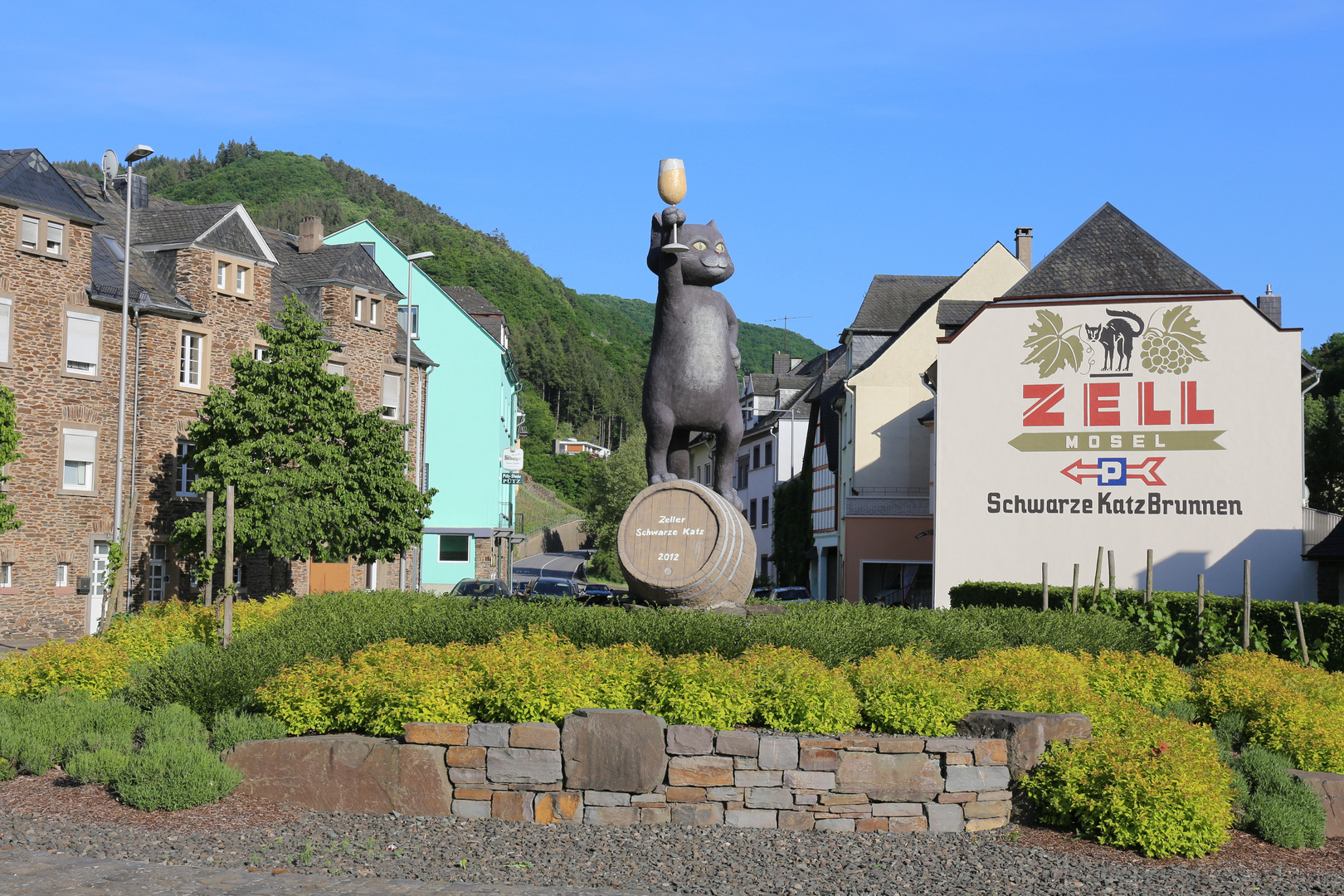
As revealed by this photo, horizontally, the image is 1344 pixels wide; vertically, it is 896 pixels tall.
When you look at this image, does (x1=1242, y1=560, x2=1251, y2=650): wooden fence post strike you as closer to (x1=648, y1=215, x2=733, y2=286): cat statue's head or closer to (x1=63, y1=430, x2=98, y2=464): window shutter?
(x1=648, y1=215, x2=733, y2=286): cat statue's head

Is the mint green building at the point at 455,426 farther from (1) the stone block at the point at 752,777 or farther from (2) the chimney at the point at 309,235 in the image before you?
(1) the stone block at the point at 752,777

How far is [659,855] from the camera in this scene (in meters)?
7.36

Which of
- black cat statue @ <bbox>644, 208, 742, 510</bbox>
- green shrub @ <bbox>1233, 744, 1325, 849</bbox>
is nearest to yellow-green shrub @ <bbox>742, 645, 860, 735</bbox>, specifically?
green shrub @ <bbox>1233, 744, 1325, 849</bbox>

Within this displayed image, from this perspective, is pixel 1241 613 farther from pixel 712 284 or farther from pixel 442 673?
pixel 442 673

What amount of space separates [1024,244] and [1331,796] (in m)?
38.7

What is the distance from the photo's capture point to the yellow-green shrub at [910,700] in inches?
338

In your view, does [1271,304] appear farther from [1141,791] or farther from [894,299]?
[1141,791]

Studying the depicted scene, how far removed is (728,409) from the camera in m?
13.8

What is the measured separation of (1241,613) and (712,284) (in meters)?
9.13

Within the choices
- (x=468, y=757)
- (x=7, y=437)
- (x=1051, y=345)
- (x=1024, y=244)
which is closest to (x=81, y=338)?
(x=7, y=437)

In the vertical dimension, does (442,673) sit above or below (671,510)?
below

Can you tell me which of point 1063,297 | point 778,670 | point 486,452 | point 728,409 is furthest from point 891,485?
point 778,670

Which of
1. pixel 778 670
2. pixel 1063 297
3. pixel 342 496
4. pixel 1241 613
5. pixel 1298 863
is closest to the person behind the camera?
pixel 1298 863

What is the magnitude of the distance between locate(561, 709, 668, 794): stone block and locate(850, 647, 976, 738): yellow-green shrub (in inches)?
64.5
